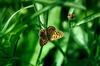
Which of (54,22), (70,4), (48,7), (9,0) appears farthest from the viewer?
(9,0)

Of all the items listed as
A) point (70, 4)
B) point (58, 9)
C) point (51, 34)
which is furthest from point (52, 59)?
point (70, 4)

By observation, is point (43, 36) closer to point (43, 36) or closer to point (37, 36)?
point (43, 36)

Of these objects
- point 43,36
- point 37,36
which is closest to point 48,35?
point 43,36

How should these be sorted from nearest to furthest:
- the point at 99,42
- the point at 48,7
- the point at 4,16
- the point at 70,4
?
the point at 70,4
the point at 48,7
the point at 4,16
the point at 99,42

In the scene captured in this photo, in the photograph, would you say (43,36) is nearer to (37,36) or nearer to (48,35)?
(48,35)

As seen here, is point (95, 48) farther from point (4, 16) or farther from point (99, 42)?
point (4, 16)

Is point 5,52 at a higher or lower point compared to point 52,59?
higher

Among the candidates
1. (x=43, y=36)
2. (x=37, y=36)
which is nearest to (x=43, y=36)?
(x=43, y=36)

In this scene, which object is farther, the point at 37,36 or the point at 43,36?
the point at 37,36
